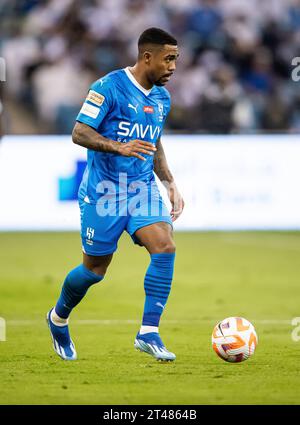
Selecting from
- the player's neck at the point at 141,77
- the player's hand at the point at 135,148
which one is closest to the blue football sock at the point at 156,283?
the player's hand at the point at 135,148

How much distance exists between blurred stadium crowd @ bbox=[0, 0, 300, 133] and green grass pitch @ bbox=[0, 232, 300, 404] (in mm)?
3049

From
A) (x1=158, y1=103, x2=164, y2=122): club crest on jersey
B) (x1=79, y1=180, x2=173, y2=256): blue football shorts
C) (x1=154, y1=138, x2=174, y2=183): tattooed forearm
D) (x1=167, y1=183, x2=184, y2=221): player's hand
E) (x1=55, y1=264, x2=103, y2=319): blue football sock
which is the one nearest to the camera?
(x1=79, y1=180, x2=173, y2=256): blue football shorts

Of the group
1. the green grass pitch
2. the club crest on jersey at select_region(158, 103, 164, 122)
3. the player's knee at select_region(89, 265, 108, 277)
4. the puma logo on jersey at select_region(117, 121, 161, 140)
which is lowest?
the green grass pitch

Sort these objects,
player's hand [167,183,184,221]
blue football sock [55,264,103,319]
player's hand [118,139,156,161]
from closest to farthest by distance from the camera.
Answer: player's hand [118,139,156,161], blue football sock [55,264,103,319], player's hand [167,183,184,221]

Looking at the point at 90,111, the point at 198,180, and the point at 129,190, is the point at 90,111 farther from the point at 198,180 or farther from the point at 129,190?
the point at 198,180

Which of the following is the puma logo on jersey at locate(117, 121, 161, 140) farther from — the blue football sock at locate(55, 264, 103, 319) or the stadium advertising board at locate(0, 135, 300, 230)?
the stadium advertising board at locate(0, 135, 300, 230)

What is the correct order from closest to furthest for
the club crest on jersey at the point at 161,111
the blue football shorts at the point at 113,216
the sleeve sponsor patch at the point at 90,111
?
the sleeve sponsor patch at the point at 90,111, the blue football shorts at the point at 113,216, the club crest on jersey at the point at 161,111

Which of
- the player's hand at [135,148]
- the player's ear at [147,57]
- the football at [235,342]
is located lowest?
the football at [235,342]

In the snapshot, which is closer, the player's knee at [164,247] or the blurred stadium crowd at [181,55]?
the player's knee at [164,247]

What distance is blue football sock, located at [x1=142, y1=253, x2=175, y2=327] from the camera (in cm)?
737

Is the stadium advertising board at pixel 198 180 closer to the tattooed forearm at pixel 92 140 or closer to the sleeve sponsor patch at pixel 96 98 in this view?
the sleeve sponsor patch at pixel 96 98

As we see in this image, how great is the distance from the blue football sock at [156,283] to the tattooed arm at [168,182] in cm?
65

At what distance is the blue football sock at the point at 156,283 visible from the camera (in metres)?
7.37

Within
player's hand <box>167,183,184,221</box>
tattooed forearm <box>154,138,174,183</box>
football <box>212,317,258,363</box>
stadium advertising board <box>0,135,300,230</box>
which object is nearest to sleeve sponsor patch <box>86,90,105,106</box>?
tattooed forearm <box>154,138,174,183</box>
